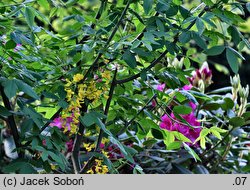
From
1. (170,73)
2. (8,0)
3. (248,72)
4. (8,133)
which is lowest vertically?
(248,72)

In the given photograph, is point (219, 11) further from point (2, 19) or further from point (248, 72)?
point (248, 72)

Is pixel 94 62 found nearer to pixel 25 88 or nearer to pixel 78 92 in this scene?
pixel 78 92

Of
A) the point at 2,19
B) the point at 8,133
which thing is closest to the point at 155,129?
the point at 2,19

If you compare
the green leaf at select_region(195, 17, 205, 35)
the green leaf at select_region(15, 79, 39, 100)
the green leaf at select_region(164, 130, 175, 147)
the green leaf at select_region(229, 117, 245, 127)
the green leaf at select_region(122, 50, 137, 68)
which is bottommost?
the green leaf at select_region(229, 117, 245, 127)

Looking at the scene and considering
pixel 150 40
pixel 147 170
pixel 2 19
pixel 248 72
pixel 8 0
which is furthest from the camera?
pixel 248 72

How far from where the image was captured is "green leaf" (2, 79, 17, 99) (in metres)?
0.94

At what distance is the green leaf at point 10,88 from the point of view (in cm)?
94

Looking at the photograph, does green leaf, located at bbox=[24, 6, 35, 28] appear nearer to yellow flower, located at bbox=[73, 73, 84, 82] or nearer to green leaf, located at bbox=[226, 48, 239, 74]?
yellow flower, located at bbox=[73, 73, 84, 82]

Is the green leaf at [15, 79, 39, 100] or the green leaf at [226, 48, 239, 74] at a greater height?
the green leaf at [226, 48, 239, 74]

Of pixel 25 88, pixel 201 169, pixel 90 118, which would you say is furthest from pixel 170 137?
pixel 201 169

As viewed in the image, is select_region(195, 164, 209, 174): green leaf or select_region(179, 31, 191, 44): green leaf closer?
select_region(179, 31, 191, 44): green leaf

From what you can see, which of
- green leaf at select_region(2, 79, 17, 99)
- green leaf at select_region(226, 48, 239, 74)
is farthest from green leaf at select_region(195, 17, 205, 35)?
green leaf at select_region(2, 79, 17, 99)

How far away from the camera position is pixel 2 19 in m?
1.09
